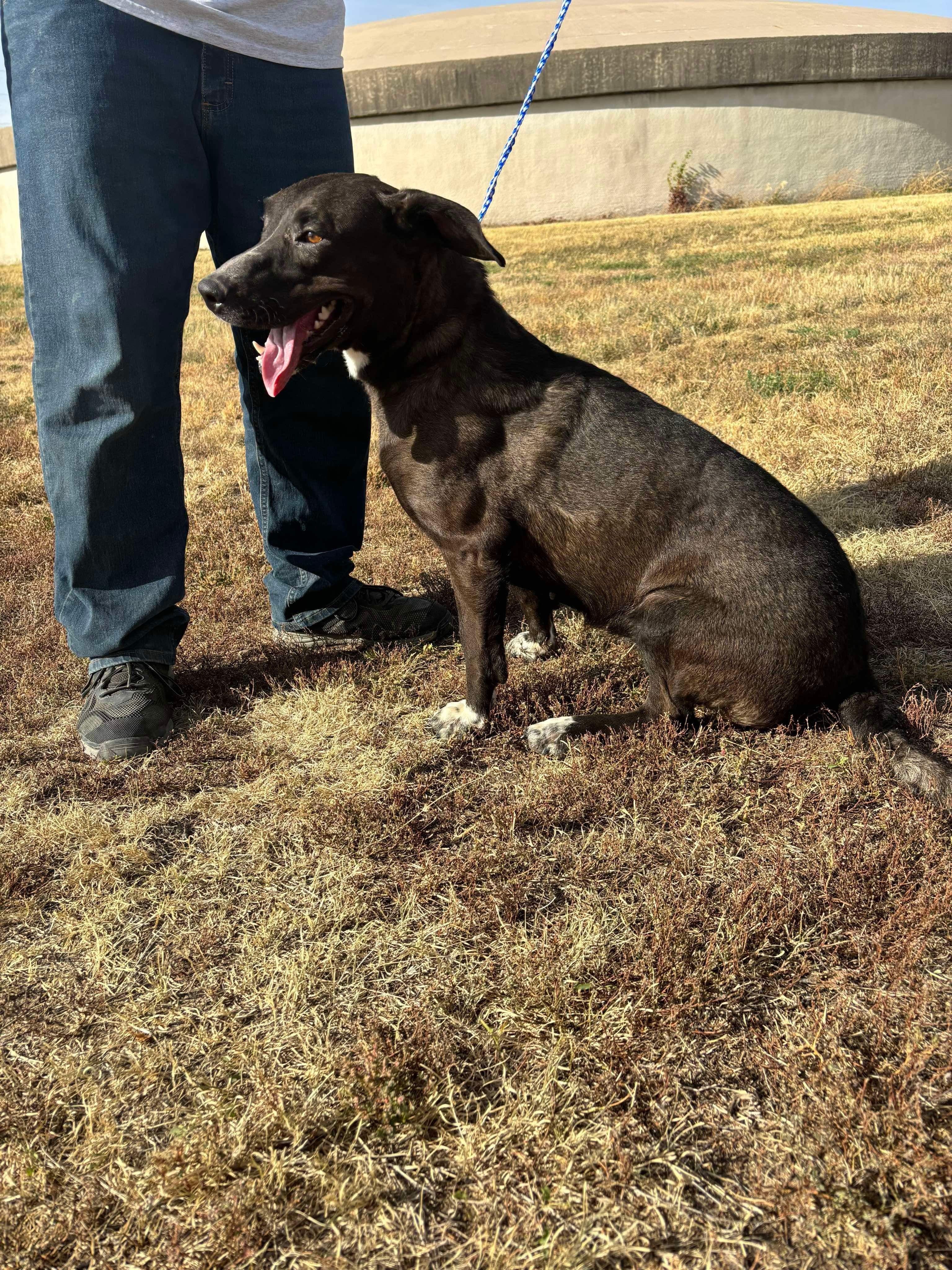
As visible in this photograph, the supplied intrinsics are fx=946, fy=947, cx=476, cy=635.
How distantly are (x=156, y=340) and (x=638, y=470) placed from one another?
160 cm

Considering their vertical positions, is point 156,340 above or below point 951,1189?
above

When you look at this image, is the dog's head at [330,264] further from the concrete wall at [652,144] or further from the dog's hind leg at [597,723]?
the concrete wall at [652,144]

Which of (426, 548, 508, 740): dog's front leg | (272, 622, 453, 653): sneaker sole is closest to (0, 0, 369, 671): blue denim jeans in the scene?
(272, 622, 453, 653): sneaker sole

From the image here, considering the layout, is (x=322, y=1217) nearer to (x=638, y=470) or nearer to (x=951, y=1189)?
(x=951, y=1189)

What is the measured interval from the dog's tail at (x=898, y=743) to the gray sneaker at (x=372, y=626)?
5.38 feet

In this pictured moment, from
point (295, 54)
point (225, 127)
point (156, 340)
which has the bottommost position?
point (156, 340)

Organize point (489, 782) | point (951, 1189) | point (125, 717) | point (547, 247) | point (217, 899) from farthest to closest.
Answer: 1. point (547, 247)
2. point (125, 717)
3. point (489, 782)
4. point (217, 899)
5. point (951, 1189)

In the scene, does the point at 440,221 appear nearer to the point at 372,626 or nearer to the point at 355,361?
the point at 355,361

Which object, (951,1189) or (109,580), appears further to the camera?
(109,580)

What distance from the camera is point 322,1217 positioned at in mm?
1629

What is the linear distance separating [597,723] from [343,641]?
1.21 meters

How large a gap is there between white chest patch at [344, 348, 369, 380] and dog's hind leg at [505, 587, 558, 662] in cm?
98

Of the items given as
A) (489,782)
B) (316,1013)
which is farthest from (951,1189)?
(489,782)

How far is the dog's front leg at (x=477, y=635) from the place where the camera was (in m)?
3.06
